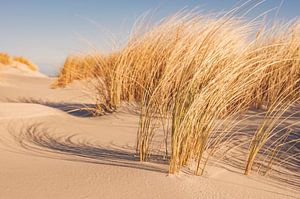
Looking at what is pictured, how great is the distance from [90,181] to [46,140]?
0.89 metres

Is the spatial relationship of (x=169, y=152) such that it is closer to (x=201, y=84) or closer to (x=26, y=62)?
(x=201, y=84)

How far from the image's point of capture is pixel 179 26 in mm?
3611

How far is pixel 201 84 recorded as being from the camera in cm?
168

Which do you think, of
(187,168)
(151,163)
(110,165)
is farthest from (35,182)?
(187,168)

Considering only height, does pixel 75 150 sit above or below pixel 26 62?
below

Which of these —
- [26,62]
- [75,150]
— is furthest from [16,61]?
[75,150]

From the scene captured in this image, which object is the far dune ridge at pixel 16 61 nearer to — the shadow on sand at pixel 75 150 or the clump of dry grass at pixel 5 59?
the clump of dry grass at pixel 5 59

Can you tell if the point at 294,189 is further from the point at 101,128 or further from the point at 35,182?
the point at 101,128

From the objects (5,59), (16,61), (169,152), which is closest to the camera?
(169,152)

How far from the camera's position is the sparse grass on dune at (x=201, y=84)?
5.20 feet

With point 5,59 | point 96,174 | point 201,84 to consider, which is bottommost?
point 96,174

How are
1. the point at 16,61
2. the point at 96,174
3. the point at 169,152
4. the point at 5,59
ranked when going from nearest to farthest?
the point at 96,174 < the point at 169,152 < the point at 5,59 < the point at 16,61

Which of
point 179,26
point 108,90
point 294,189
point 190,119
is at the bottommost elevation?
point 294,189

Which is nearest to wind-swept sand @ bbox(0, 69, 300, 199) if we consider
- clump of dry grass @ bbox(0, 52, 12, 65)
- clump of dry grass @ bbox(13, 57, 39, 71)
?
clump of dry grass @ bbox(0, 52, 12, 65)
